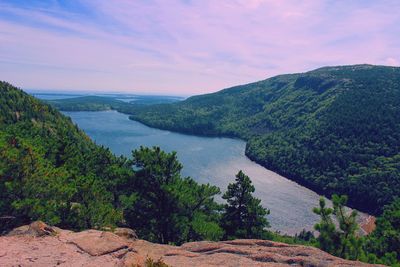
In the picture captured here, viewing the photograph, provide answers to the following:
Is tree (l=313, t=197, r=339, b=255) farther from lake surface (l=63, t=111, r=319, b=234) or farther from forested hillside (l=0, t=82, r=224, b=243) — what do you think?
lake surface (l=63, t=111, r=319, b=234)

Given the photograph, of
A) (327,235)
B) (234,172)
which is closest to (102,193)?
(327,235)

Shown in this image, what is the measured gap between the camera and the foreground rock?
18.2 metres

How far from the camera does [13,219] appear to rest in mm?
25156

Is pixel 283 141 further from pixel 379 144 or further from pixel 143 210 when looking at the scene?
pixel 143 210

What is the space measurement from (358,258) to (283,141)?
145 metres

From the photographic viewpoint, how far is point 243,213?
38.4 m

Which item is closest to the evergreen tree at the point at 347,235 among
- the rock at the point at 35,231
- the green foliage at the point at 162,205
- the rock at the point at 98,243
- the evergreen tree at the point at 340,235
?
the evergreen tree at the point at 340,235

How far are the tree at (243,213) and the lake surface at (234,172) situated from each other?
50.0 meters

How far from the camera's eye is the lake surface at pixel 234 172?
93163mm

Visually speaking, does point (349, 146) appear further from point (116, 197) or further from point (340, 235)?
point (340, 235)

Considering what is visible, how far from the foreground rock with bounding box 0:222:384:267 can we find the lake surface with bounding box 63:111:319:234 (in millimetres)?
67386

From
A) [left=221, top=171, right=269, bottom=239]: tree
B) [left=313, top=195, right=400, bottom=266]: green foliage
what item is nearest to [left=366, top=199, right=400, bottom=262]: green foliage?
[left=313, top=195, right=400, bottom=266]: green foliage

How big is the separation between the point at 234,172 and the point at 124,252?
111307mm

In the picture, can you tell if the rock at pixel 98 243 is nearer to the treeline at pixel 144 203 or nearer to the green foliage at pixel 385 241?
the treeline at pixel 144 203
